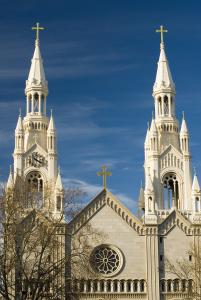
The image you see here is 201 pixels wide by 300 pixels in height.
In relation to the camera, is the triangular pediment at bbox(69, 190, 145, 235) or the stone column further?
the triangular pediment at bbox(69, 190, 145, 235)

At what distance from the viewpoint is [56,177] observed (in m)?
74.7

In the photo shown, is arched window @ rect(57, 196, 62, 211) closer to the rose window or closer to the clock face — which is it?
the rose window

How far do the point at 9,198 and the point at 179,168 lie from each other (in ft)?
107

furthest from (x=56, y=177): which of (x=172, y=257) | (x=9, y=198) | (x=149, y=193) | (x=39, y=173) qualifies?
(x=9, y=198)

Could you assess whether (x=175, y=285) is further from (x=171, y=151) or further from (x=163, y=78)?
(x=163, y=78)

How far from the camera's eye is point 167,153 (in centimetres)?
7606

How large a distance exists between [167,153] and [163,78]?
9.79 metres

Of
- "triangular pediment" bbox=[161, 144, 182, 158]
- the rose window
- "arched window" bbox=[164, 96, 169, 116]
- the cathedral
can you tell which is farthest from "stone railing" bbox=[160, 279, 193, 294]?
"arched window" bbox=[164, 96, 169, 116]

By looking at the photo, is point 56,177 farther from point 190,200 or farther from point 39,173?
point 190,200

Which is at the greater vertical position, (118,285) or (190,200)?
(190,200)

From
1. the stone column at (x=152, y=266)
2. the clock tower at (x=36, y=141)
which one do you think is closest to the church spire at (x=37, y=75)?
the clock tower at (x=36, y=141)

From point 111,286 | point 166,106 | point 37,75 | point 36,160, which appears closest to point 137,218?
point 111,286

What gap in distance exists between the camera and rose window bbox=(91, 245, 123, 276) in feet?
214

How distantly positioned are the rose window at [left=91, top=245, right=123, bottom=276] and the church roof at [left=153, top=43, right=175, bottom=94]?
2224 cm
